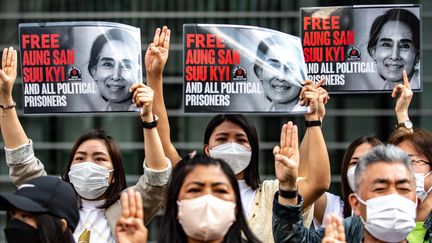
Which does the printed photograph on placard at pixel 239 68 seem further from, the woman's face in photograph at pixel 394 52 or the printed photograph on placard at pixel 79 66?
the woman's face in photograph at pixel 394 52

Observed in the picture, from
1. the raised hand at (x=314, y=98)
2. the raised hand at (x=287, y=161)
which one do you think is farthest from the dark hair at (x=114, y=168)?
the raised hand at (x=287, y=161)

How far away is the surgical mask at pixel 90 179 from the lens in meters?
6.63

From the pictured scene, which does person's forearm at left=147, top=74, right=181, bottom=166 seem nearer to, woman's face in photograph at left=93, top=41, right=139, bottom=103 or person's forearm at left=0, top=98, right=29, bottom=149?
woman's face in photograph at left=93, top=41, right=139, bottom=103

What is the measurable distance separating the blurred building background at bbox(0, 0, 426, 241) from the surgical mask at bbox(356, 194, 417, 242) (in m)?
12.9

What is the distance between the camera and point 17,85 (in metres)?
19.0

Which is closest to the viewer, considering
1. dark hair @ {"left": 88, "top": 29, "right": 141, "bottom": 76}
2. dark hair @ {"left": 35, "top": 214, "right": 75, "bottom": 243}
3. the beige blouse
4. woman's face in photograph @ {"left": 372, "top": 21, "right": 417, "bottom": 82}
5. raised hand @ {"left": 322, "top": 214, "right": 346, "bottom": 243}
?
dark hair @ {"left": 35, "top": 214, "right": 75, "bottom": 243}

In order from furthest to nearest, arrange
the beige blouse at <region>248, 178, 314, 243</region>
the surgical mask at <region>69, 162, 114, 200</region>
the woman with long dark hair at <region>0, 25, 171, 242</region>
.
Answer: the surgical mask at <region>69, 162, 114, 200</region>
the woman with long dark hair at <region>0, 25, 171, 242</region>
the beige blouse at <region>248, 178, 314, 243</region>

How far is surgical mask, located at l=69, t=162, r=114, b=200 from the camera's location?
663cm

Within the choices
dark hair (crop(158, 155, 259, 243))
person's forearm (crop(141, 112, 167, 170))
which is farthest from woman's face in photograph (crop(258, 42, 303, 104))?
dark hair (crop(158, 155, 259, 243))

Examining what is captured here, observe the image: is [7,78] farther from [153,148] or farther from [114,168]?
[153,148]

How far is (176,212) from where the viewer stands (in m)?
5.37

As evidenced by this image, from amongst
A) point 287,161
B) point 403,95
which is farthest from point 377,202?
point 403,95

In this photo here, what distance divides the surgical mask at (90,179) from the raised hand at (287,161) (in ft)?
4.03

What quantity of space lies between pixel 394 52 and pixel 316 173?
49.4 inches
